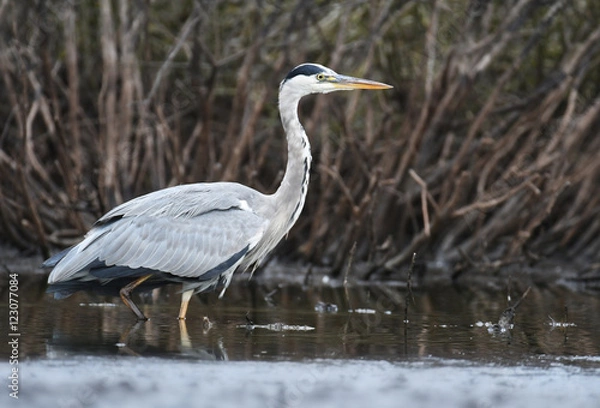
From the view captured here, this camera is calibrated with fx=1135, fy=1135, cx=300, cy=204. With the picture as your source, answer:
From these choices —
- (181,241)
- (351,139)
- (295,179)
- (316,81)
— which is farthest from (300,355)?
(351,139)

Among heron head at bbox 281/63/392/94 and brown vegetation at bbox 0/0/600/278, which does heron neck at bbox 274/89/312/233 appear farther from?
brown vegetation at bbox 0/0/600/278

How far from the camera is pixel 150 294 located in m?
9.30

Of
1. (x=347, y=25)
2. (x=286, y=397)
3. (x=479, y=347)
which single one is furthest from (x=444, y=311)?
(x=347, y=25)

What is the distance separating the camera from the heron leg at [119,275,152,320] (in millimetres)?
7156

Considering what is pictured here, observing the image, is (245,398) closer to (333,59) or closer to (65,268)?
(65,268)

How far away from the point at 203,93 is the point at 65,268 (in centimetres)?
400

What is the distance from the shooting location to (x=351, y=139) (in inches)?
413

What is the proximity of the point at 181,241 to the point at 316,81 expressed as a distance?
5.05 feet

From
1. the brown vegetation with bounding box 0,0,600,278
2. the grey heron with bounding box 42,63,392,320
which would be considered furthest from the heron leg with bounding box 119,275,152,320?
the brown vegetation with bounding box 0,0,600,278

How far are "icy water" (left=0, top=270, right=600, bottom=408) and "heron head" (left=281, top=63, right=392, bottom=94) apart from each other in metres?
1.54

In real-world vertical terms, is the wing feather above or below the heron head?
below

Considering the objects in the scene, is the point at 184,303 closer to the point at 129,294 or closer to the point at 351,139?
the point at 129,294

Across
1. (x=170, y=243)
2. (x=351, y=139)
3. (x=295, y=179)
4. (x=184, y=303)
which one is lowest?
(x=184, y=303)

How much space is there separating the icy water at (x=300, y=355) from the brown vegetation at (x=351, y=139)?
205 cm
